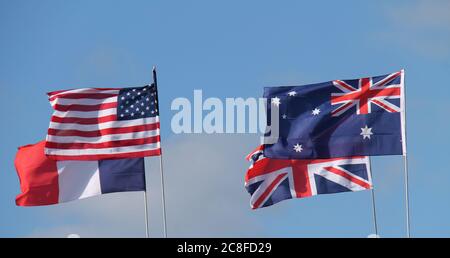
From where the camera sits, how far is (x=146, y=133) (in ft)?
168

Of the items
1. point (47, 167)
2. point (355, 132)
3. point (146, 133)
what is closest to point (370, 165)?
point (355, 132)

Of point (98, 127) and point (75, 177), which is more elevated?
point (98, 127)

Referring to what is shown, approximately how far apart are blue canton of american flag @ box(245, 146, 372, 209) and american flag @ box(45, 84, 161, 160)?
4047 millimetres

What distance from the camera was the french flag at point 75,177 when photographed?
50.2m

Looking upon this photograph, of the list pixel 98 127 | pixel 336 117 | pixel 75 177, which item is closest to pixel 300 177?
pixel 336 117

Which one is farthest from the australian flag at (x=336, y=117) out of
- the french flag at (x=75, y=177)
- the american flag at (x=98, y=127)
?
the french flag at (x=75, y=177)

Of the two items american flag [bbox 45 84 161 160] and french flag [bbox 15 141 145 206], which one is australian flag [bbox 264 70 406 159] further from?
french flag [bbox 15 141 145 206]

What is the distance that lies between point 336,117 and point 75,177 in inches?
411

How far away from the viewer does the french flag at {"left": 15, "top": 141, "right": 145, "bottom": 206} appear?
50.2 meters

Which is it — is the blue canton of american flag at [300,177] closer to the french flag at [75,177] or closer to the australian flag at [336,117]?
the australian flag at [336,117]

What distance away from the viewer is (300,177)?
52.3 meters

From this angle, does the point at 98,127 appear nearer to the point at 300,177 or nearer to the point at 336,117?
the point at 300,177
